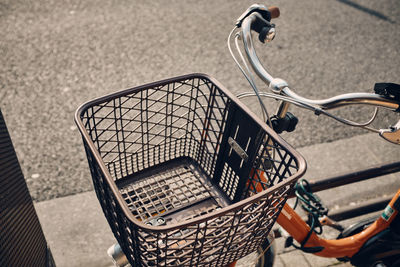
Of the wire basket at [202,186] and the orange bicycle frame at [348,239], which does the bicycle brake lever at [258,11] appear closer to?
the wire basket at [202,186]

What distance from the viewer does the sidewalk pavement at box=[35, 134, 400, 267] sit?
2199mm

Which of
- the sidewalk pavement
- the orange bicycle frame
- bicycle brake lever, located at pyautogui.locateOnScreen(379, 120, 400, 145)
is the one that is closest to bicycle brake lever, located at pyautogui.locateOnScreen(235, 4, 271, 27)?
bicycle brake lever, located at pyautogui.locateOnScreen(379, 120, 400, 145)

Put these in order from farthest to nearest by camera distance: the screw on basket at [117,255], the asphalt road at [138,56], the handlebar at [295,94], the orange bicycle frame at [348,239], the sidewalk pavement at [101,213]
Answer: the asphalt road at [138,56]
the sidewalk pavement at [101,213]
the orange bicycle frame at [348,239]
the screw on basket at [117,255]
the handlebar at [295,94]

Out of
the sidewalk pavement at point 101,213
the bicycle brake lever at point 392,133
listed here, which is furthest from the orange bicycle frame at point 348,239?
the bicycle brake lever at point 392,133

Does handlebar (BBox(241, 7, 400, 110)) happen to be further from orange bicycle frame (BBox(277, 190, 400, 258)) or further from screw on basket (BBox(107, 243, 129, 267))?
screw on basket (BBox(107, 243, 129, 267))

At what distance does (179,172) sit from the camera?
154cm

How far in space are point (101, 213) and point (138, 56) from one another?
196 centimetres

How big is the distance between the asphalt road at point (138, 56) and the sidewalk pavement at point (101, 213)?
14cm

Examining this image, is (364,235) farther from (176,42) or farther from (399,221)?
(176,42)

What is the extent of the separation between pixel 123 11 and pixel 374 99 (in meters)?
3.93

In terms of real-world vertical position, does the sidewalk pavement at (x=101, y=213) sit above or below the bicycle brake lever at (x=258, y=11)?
below

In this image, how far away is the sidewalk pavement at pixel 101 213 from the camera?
2.20 meters

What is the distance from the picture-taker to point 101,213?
242 centimetres

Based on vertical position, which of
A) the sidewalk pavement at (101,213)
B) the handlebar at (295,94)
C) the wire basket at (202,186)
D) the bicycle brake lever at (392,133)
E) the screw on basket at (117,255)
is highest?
the handlebar at (295,94)
